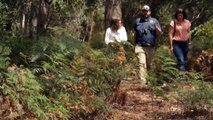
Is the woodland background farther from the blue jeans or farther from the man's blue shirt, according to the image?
the blue jeans

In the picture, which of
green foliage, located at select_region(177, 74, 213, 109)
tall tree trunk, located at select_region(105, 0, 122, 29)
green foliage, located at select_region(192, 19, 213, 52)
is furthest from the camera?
tall tree trunk, located at select_region(105, 0, 122, 29)

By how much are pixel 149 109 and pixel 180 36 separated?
3.46 m

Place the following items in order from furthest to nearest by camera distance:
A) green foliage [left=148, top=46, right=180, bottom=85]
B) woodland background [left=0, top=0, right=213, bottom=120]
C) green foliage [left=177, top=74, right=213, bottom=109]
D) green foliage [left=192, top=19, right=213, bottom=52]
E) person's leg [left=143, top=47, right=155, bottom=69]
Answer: green foliage [left=192, top=19, right=213, bottom=52] → person's leg [left=143, top=47, right=155, bottom=69] → green foliage [left=148, top=46, right=180, bottom=85] → green foliage [left=177, top=74, right=213, bottom=109] → woodland background [left=0, top=0, right=213, bottom=120]

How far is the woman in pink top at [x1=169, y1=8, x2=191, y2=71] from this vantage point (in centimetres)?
1191

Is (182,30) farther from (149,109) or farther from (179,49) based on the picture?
(149,109)

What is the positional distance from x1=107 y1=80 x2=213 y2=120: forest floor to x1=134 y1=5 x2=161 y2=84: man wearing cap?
135cm

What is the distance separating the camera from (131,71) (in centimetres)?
945

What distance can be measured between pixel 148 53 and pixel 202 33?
2.70 metres

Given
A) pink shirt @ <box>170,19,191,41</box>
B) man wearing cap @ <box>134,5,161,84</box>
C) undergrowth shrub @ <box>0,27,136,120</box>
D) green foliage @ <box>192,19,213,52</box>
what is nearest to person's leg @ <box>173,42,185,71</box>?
pink shirt @ <box>170,19,191,41</box>

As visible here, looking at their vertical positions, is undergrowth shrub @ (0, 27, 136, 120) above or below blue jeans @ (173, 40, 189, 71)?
above

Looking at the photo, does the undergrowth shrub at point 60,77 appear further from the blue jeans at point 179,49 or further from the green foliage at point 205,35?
the green foliage at point 205,35

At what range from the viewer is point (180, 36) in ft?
39.4

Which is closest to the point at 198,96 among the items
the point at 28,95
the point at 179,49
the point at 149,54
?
the point at 28,95

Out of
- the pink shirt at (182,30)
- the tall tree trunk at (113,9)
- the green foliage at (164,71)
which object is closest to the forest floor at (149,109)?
the green foliage at (164,71)
